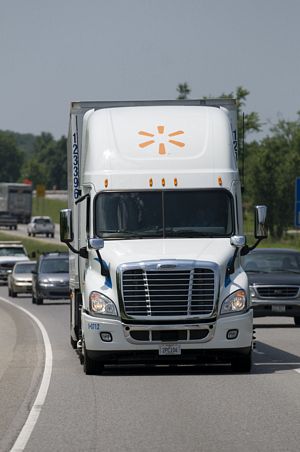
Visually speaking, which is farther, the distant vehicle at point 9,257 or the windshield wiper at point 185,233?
the distant vehicle at point 9,257

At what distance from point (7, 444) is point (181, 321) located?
6.81 meters

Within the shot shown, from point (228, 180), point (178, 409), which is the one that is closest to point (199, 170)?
point (228, 180)

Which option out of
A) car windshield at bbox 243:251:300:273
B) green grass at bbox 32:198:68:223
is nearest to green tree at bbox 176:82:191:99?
green grass at bbox 32:198:68:223

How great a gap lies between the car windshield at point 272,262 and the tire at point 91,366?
12.7 metres

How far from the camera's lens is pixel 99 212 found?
63.7ft

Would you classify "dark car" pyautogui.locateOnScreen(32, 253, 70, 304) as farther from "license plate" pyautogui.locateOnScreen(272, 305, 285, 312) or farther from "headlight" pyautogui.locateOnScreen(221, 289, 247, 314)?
"headlight" pyautogui.locateOnScreen(221, 289, 247, 314)

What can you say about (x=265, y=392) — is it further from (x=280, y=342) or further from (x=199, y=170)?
(x=280, y=342)

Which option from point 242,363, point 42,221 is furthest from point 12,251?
point 42,221

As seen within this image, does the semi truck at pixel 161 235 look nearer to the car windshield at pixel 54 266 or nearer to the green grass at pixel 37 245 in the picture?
the car windshield at pixel 54 266

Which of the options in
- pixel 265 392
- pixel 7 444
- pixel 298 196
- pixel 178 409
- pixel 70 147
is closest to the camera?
pixel 7 444

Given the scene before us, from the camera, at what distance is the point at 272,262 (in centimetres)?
3170

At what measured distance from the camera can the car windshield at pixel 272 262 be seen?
1233 inches

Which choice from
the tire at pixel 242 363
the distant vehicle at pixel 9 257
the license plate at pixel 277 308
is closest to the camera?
the tire at pixel 242 363

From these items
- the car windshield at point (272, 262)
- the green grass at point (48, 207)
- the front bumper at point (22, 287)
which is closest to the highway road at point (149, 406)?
the car windshield at point (272, 262)
